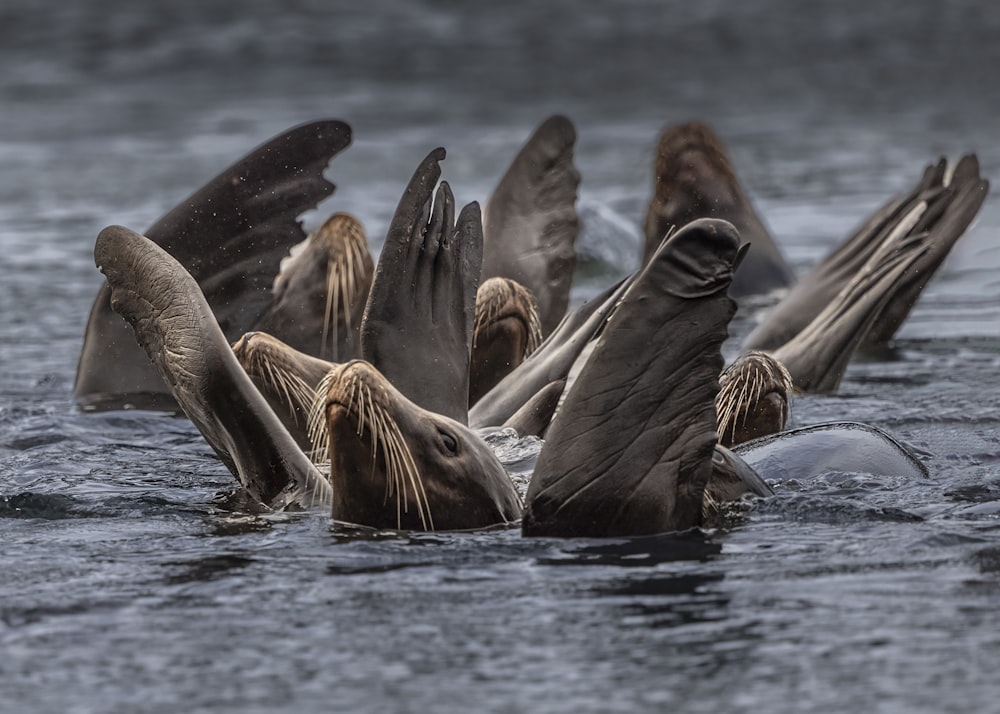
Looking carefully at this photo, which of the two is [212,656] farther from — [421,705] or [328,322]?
[328,322]

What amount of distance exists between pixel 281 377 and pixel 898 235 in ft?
10.8

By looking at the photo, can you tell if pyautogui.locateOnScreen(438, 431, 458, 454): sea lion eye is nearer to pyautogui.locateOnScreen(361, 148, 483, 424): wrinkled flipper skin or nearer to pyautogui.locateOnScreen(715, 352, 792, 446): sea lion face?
pyautogui.locateOnScreen(361, 148, 483, 424): wrinkled flipper skin

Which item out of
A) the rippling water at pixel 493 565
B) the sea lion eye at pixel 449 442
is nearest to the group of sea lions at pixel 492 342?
the sea lion eye at pixel 449 442

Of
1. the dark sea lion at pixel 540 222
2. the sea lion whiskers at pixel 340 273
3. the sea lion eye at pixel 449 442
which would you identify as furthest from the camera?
the dark sea lion at pixel 540 222

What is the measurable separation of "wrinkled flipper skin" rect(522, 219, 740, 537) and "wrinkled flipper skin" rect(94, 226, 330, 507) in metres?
0.76

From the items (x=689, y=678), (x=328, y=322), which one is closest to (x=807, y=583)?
(x=689, y=678)

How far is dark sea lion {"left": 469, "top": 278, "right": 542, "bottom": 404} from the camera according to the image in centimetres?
622

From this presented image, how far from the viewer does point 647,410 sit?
4.29 m

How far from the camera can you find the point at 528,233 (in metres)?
7.47

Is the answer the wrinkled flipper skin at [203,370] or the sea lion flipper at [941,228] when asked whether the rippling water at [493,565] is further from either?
the sea lion flipper at [941,228]

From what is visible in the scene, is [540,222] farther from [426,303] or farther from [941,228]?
[426,303]

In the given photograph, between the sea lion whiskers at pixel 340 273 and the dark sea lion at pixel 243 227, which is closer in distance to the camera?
the dark sea lion at pixel 243 227

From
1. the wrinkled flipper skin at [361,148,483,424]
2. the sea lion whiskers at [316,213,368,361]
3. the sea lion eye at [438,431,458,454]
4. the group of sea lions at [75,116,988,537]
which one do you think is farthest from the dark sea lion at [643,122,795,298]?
the sea lion eye at [438,431,458,454]

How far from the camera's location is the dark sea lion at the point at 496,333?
20.4 feet
